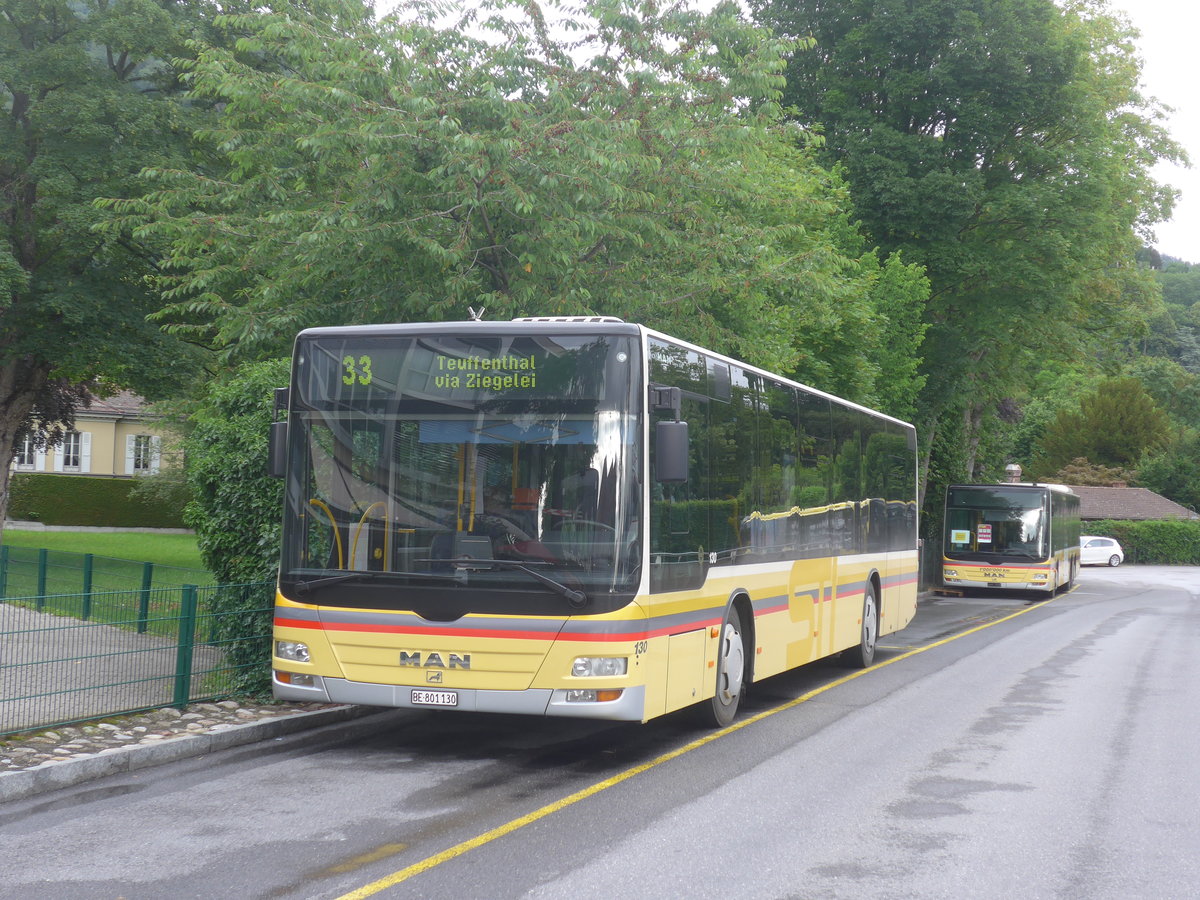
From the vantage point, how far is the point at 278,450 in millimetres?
9305

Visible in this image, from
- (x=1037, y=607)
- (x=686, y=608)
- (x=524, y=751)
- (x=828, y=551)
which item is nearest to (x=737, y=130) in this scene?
(x=828, y=551)

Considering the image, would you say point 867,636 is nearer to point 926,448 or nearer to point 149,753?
point 149,753

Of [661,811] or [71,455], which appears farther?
[71,455]

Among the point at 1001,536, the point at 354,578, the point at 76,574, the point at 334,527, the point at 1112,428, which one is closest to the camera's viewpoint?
the point at 354,578

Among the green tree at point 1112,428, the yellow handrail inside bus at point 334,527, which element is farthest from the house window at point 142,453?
the green tree at point 1112,428

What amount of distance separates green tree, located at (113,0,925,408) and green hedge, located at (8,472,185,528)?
36175mm

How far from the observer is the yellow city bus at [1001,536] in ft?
113

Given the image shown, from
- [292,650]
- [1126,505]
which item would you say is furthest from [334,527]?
[1126,505]

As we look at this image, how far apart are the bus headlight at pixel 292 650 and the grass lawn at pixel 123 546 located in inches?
833

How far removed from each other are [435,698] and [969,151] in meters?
28.0

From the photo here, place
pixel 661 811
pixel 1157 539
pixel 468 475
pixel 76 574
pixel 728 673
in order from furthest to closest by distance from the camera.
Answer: pixel 1157 539, pixel 76 574, pixel 728 673, pixel 468 475, pixel 661 811

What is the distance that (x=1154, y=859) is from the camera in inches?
262

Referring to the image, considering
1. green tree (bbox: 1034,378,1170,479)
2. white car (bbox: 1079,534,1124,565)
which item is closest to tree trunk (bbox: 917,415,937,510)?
white car (bbox: 1079,534,1124,565)

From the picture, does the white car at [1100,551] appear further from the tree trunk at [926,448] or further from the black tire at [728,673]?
the black tire at [728,673]
